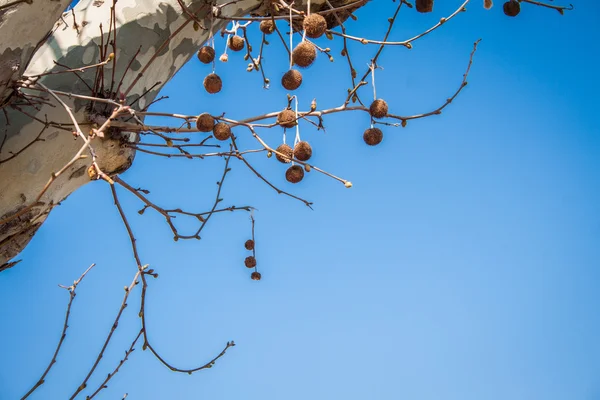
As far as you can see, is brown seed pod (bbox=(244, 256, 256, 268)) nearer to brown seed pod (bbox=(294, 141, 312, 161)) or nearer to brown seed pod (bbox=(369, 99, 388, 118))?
brown seed pod (bbox=(294, 141, 312, 161))

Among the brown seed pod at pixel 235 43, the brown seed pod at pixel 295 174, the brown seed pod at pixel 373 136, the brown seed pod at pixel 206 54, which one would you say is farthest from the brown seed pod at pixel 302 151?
the brown seed pod at pixel 235 43

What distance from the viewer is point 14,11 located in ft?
3.17

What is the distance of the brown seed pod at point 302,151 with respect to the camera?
1.32 meters

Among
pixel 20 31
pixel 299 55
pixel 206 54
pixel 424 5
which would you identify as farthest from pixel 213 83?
pixel 424 5

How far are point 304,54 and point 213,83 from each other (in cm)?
41

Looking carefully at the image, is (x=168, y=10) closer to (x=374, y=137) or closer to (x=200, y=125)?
(x=200, y=125)

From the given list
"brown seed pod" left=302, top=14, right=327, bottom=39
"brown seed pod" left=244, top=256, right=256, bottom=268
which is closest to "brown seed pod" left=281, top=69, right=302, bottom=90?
"brown seed pod" left=302, top=14, right=327, bottom=39

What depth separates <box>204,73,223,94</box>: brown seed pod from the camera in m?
1.44

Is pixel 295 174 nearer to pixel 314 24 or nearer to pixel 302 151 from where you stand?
pixel 302 151

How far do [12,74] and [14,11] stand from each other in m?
0.11

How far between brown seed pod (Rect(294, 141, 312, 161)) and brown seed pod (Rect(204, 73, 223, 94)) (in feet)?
0.99

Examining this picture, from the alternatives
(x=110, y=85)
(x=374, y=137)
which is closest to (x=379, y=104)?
(x=374, y=137)

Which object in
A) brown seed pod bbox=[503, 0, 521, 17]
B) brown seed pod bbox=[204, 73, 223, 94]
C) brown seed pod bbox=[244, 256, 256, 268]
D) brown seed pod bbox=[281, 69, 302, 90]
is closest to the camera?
brown seed pod bbox=[281, 69, 302, 90]

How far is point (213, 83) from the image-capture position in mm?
1441
